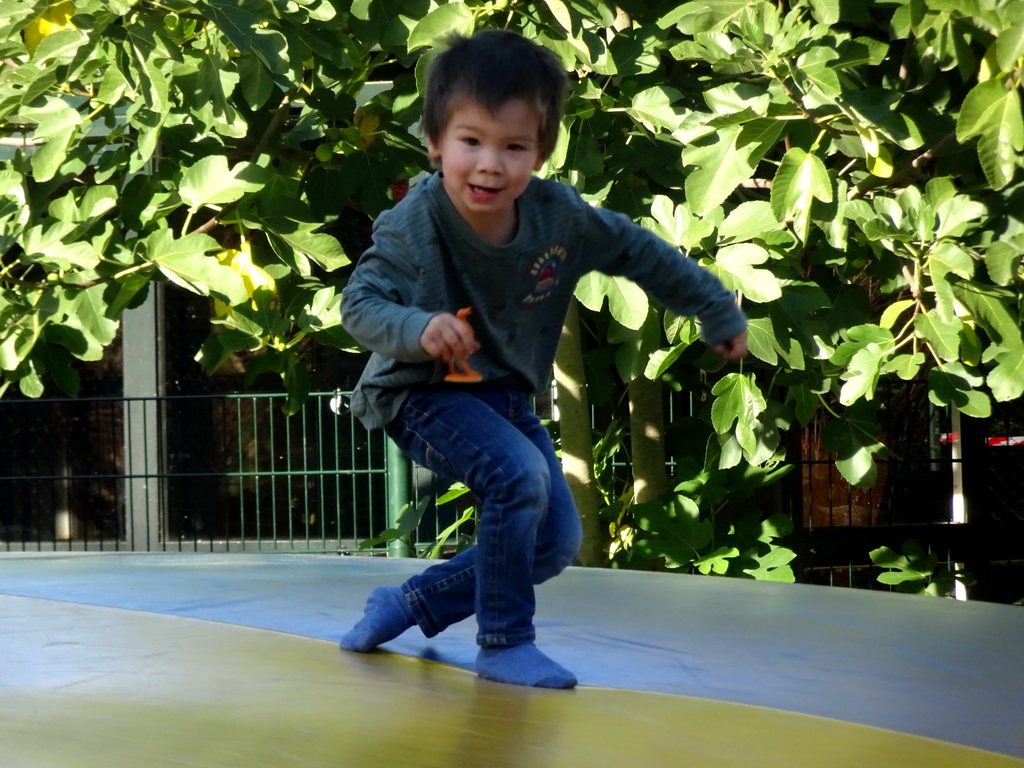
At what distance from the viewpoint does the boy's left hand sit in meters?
1.76

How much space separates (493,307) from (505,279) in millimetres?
38

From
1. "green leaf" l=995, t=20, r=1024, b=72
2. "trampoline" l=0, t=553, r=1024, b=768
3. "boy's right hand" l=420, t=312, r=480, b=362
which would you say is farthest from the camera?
"green leaf" l=995, t=20, r=1024, b=72

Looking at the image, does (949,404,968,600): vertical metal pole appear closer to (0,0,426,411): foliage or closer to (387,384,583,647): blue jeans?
(0,0,426,411): foliage

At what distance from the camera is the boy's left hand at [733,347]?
1.76 meters

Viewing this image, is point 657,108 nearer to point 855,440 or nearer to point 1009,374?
point 1009,374

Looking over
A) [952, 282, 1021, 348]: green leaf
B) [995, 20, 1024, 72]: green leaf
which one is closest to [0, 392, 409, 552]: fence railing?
[952, 282, 1021, 348]: green leaf

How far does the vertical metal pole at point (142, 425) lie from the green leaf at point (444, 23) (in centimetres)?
324

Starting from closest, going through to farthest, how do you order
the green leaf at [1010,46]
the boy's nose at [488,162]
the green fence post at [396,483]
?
the boy's nose at [488,162] < the green leaf at [1010,46] < the green fence post at [396,483]

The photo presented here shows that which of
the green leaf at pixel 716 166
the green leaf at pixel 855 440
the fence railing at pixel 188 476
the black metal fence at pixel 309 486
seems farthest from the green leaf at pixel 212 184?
the fence railing at pixel 188 476

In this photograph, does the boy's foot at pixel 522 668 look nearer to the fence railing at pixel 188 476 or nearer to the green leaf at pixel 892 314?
the green leaf at pixel 892 314

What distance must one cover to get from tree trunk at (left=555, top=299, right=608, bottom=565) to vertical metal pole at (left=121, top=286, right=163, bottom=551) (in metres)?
2.26

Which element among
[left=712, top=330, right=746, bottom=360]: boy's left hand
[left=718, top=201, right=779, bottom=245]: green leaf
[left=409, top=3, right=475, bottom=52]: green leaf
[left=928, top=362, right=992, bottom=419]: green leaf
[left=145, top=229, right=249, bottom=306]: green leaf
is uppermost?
[left=409, top=3, right=475, bottom=52]: green leaf

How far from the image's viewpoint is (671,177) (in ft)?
9.59

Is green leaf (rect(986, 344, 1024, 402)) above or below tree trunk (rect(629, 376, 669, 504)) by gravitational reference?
above
